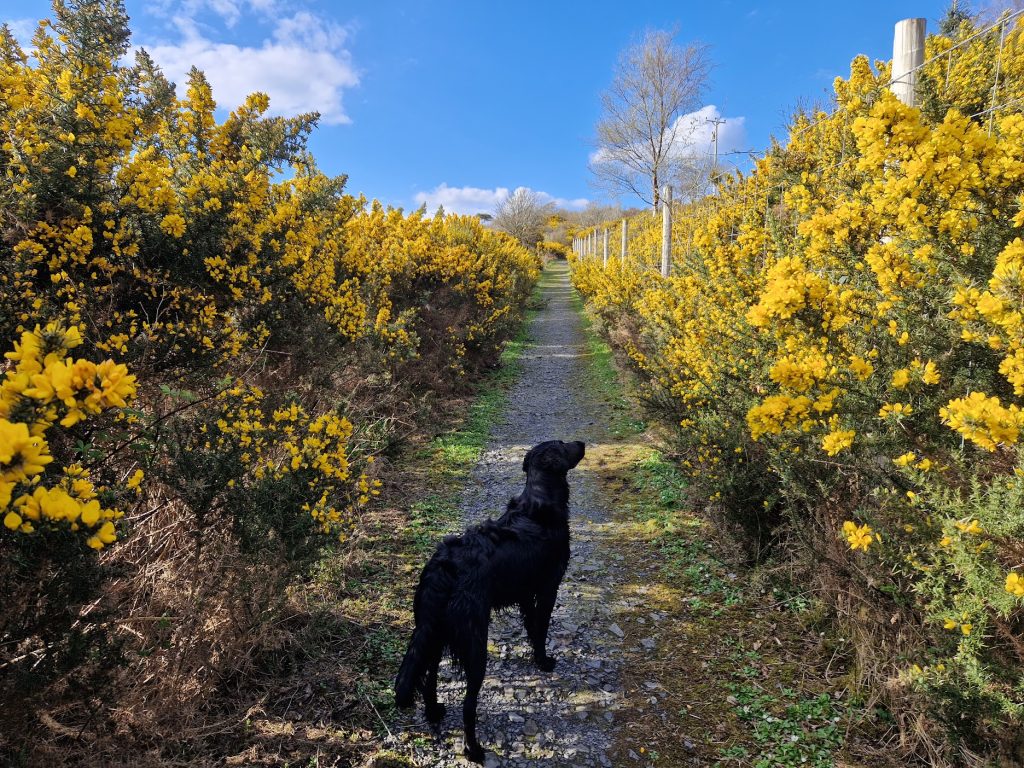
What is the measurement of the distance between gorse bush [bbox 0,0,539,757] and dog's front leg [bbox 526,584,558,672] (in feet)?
3.92

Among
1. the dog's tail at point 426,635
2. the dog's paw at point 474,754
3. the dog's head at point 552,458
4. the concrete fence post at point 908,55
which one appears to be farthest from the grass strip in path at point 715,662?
the concrete fence post at point 908,55

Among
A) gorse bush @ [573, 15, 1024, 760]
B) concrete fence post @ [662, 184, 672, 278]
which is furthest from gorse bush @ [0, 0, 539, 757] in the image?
concrete fence post @ [662, 184, 672, 278]

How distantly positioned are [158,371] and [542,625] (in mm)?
3328

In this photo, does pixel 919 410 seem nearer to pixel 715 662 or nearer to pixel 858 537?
pixel 858 537

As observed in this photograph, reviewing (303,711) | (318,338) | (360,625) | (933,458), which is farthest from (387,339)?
(933,458)

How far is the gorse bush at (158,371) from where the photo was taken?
146 cm

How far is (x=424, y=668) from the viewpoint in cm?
227

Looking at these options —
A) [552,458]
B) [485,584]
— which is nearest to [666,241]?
[552,458]

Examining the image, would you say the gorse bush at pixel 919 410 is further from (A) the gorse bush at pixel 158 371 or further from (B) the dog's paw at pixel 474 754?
(A) the gorse bush at pixel 158 371

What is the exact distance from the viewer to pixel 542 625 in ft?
9.30

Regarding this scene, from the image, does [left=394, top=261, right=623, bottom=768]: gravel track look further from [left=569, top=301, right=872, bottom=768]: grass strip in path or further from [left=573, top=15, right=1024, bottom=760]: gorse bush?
[left=573, top=15, right=1024, bottom=760]: gorse bush

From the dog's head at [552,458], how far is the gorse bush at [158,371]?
1.00m

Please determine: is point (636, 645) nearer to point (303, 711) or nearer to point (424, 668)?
point (424, 668)

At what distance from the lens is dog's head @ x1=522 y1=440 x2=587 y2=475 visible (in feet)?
9.68
